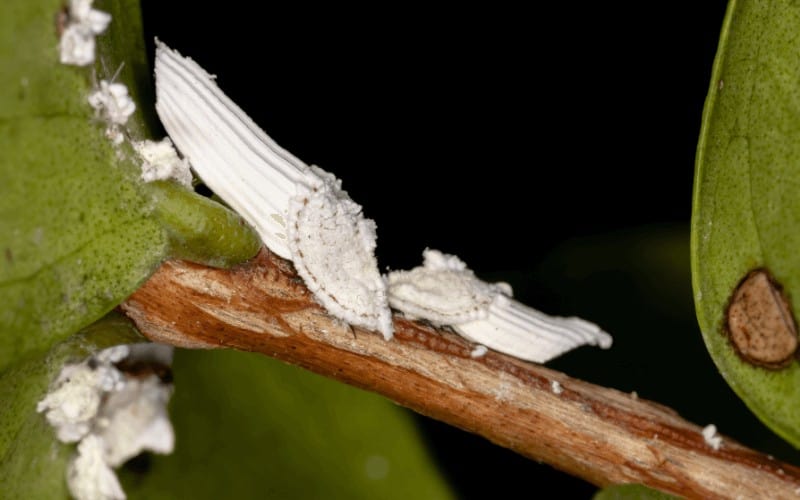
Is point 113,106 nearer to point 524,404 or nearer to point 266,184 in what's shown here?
point 266,184

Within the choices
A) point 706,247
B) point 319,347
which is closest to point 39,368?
point 319,347

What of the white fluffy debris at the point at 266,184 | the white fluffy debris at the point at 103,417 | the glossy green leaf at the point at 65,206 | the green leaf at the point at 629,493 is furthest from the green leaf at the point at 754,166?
the white fluffy debris at the point at 103,417

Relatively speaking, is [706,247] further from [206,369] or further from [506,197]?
[506,197]

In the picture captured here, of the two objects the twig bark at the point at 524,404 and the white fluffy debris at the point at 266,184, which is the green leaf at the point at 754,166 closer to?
the twig bark at the point at 524,404

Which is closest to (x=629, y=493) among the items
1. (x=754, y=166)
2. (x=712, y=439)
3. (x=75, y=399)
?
(x=712, y=439)

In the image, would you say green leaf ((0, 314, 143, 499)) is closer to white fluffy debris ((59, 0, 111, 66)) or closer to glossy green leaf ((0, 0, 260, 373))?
glossy green leaf ((0, 0, 260, 373))

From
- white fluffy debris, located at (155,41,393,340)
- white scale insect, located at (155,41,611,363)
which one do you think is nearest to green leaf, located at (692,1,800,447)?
white scale insect, located at (155,41,611,363)
